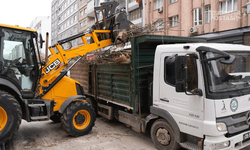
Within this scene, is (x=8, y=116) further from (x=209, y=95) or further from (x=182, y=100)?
(x=209, y=95)

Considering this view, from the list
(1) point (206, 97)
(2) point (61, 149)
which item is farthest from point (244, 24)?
(2) point (61, 149)

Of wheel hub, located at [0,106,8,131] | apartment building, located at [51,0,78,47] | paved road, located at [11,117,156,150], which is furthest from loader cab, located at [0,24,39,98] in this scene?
apartment building, located at [51,0,78,47]

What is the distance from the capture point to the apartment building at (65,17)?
4135 centimetres

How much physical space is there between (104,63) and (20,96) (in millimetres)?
2557

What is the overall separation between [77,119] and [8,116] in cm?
169

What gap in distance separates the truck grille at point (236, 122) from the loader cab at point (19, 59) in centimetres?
440

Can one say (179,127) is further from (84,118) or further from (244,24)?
(244,24)

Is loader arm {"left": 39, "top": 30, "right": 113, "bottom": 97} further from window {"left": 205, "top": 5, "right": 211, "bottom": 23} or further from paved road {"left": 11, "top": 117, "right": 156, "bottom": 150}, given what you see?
window {"left": 205, "top": 5, "right": 211, "bottom": 23}

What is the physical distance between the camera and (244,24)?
40.8ft

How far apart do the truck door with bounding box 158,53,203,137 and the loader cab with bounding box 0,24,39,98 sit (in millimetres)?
3265

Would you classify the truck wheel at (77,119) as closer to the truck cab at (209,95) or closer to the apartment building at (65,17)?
the truck cab at (209,95)

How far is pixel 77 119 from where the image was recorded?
18.1 feet

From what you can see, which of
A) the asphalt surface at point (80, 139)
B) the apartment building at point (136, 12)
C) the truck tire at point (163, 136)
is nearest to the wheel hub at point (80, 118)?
the asphalt surface at point (80, 139)

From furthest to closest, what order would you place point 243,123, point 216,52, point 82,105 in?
point 82,105 < point 243,123 < point 216,52
